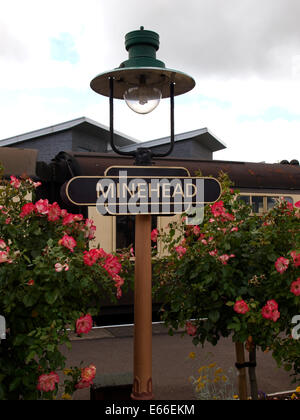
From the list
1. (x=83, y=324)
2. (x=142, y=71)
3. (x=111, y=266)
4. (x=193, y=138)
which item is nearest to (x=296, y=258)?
(x=111, y=266)

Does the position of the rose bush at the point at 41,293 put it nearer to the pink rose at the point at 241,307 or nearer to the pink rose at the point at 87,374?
the pink rose at the point at 87,374

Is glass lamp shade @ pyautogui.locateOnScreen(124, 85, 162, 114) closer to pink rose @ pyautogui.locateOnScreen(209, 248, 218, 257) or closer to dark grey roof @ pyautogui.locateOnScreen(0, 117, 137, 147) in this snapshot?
pink rose @ pyautogui.locateOnScreen(209, 248, 218, 257)

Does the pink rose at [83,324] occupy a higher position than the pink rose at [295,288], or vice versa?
the pink rose at [295,288]

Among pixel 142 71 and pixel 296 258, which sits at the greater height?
pixel 142 71

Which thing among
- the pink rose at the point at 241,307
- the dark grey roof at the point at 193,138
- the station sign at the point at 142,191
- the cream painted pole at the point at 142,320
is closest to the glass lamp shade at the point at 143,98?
the station sign at the point at 142,191

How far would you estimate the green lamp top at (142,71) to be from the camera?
132 inches

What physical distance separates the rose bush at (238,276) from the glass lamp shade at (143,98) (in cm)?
98

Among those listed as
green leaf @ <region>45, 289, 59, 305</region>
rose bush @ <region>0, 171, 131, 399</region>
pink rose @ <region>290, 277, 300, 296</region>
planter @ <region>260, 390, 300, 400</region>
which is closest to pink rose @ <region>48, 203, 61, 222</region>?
rose bush @ <region>0, 171, 131, 399</region>

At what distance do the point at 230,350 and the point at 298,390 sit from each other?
2.05 metres

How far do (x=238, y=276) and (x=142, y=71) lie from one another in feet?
5.69

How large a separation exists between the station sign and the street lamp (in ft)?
0.73

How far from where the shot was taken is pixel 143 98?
341 cm

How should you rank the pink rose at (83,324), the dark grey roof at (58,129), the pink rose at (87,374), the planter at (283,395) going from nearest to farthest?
the pink rose at (83,324) → the pink rose at (87,374) → the planter at (283,395) → the dark grey roof at (58,129)

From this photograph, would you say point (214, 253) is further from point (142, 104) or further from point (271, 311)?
point (142, 104)
